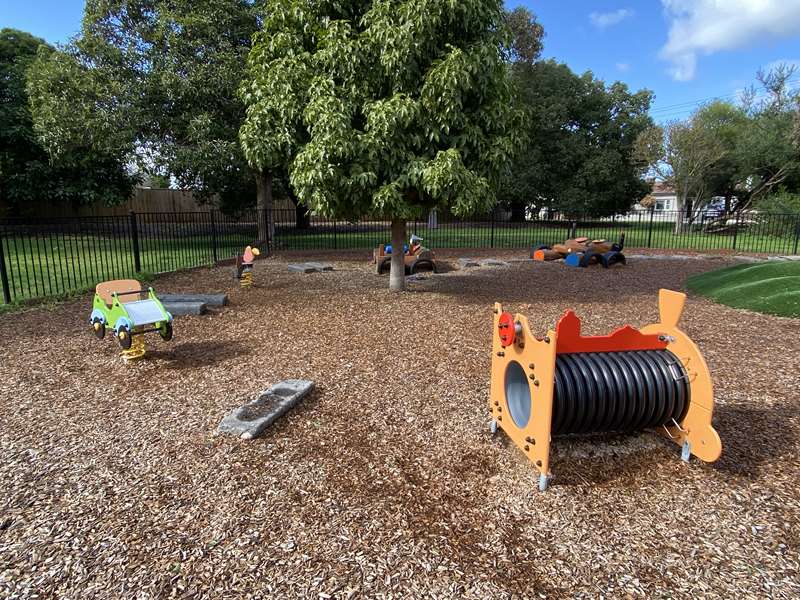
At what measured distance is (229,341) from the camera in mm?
5559

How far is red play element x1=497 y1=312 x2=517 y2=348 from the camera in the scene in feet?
9.43

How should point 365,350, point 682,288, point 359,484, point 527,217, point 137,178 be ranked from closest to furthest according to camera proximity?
1. point 359,484
2. point 365,350
3. point 682,288
4. point 137,178
5. point 527,217

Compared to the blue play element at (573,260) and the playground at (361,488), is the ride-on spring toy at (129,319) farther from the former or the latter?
the blue play element at (573,260)

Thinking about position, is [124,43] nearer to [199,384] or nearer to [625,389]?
[199,384]

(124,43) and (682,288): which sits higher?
(124,43)

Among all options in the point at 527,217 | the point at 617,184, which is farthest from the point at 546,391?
the point at 527,217

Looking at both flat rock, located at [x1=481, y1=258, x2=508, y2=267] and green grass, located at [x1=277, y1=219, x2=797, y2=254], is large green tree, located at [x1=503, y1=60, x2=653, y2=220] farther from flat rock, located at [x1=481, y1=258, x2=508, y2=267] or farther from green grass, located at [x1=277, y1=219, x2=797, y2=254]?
flat rock, located at [x1=481, y1=258, x2=508, y2=267]

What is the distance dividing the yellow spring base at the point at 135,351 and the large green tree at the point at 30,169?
57.3 feet

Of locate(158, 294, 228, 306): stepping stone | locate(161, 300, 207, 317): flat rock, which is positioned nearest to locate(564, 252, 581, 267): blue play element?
locate(158, 294, 228, 306): stepping stone

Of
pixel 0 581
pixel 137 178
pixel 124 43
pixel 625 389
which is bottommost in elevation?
pixel 0 581

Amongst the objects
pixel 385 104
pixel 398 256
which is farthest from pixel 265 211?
pixel 385 104

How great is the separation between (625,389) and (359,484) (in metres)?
1.68

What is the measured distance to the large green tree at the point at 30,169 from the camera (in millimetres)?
19141

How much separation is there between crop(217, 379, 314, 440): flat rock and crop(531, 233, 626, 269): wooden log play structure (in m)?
10.0
